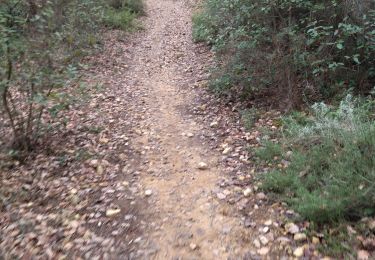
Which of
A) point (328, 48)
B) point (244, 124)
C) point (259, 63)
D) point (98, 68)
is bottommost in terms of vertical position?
point (98, 68)

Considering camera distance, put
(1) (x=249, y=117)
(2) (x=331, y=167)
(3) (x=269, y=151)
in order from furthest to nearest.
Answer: (1) (x=249, y=117) < (3) (x=269, y=151) < (2) (x=331, y=167)

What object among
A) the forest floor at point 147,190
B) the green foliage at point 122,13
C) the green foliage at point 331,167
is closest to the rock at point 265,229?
the forest floor at point 147,190

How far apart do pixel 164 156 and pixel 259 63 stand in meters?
2.70

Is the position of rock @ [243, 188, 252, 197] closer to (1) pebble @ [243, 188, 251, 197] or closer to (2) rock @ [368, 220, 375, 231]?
(1) pebble @ [243, 188, 251, 197]

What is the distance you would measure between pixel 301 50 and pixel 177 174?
322 cm

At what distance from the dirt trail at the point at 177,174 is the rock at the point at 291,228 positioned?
0.53 metres

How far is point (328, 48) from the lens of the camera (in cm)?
637

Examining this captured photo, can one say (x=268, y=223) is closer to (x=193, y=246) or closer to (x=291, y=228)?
(x=291, y=228)

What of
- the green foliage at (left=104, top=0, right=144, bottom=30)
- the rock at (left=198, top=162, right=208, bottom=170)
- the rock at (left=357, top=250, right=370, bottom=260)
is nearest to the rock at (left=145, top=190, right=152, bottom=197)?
the rock at (left=198, top=162, right=208, bottom=170)

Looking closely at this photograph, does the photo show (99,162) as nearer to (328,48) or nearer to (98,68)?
(328,48)

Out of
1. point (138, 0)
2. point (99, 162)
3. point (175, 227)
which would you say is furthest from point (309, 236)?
point (138, 0)

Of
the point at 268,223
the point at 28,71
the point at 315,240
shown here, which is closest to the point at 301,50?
the point at 268,223

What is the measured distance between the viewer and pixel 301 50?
6.54 metres

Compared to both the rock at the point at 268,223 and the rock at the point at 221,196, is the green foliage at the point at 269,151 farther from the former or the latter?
the rock at the point at 268,223
